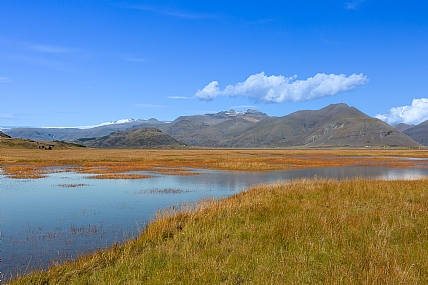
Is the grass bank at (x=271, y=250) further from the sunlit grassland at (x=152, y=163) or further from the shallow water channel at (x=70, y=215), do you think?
the sunlit grassland at (x=152, y=163)

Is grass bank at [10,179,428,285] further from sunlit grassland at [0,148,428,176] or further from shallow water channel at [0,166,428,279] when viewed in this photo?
sunlit grassland at [0,148,428,176]

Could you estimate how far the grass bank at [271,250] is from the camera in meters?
8.43

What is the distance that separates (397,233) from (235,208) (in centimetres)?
749

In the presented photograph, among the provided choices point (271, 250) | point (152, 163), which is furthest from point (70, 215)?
point (152, 163)

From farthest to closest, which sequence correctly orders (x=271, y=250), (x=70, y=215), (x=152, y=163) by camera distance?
(x=152, y=163), (x=70, y=215), (x=271, y=250)

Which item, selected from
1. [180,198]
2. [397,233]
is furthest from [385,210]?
[180,198]

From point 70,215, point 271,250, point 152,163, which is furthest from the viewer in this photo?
point 152,163

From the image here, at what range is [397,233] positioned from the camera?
38.0 ft

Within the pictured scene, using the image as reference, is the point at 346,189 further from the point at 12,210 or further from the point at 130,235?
the point at 12,210

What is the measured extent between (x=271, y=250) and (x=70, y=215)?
1493cm

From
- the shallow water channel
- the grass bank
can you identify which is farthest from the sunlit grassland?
the grass bank

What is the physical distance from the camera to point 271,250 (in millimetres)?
10367

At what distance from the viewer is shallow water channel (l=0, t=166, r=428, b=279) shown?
1338cm

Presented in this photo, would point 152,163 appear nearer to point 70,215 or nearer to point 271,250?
point 70,215
